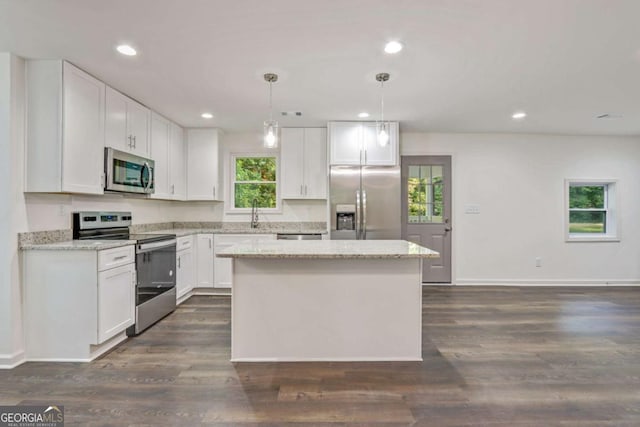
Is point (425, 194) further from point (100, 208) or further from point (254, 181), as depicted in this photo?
point (100, 208)

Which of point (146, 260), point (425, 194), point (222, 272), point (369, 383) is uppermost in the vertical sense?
point (425, 194)

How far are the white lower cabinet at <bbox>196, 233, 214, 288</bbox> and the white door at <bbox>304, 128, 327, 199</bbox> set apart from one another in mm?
1574

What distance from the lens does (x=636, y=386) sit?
7.12 ft

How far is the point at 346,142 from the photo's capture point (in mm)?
4387

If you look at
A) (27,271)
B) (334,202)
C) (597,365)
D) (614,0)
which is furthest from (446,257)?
(27,271)

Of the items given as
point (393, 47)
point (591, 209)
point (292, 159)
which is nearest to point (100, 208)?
point (292, 159)

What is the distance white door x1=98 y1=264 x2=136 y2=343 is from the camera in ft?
8.41

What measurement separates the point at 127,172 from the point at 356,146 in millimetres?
2714

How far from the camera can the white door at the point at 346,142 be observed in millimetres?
4375

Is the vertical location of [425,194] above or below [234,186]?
below

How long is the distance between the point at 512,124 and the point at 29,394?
5.66 metres

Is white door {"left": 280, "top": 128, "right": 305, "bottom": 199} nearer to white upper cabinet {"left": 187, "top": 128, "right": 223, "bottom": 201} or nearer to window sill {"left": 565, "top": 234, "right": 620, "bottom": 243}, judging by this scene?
white upper cabinet {"left": 187, "top": 128, "right": 223, "bottom": 201}

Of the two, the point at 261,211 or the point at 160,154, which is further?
the point at 261,211

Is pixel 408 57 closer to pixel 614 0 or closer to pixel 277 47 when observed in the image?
pixel 277 47
